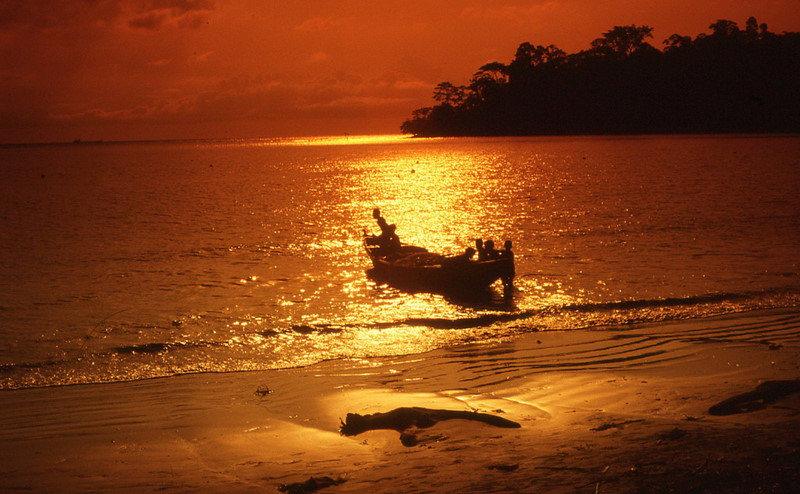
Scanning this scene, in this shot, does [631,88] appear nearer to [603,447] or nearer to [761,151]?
[761,151]

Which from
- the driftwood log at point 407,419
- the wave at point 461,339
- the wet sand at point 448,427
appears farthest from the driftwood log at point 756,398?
the wave at point 461,339

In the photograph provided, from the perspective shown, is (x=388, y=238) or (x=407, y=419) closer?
(x=407, y=419)

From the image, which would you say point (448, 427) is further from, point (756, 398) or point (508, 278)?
point (508, 278)

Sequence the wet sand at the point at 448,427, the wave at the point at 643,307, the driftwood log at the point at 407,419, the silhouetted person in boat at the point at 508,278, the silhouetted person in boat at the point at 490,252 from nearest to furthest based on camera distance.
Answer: the wet sand at the point at 448,427 < the driftwood log at the point at 407,419 < the wave at the point at 643,307 < the silhouetted person in boat at the point at 508,278 < the silhouetted person in boat at the point at 490,252

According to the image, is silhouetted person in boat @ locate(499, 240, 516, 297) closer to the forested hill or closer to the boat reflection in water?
the boat reflection in water

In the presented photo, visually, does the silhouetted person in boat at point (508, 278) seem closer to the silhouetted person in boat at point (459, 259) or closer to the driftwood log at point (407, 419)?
the silhouetted person in boat at point (459, 259)

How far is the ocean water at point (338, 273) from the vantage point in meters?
15.0

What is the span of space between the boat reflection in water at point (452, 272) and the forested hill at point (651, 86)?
12479 cm

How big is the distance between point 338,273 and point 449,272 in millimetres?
6148

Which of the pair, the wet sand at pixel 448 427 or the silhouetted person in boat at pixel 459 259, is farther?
the silhouetted person in boat at pixel 459 259

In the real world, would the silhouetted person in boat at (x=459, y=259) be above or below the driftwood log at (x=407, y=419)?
above

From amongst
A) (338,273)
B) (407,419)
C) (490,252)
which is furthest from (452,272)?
(407,419)

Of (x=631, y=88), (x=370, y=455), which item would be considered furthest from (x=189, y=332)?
(x=631, y=88)

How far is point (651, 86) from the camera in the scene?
139 m
